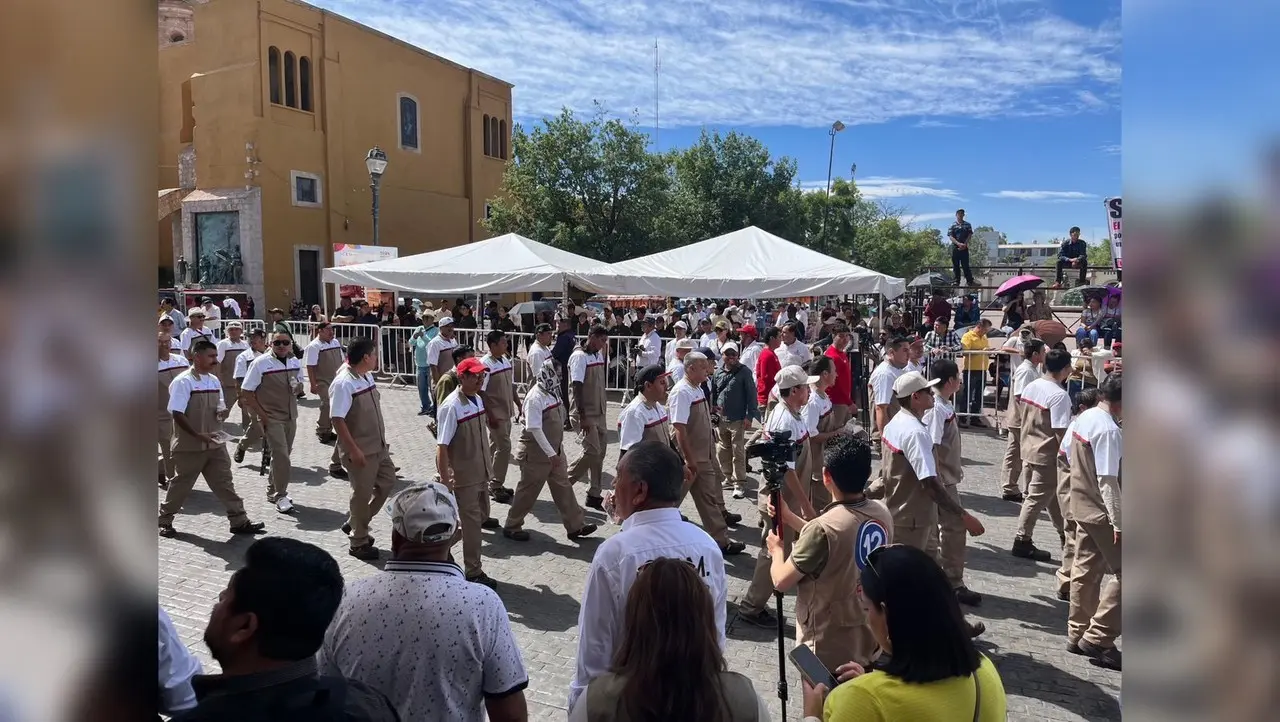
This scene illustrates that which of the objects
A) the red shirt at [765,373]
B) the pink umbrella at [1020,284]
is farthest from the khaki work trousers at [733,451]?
the pink umbrella at [1020,284]

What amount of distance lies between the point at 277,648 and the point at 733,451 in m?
7.98

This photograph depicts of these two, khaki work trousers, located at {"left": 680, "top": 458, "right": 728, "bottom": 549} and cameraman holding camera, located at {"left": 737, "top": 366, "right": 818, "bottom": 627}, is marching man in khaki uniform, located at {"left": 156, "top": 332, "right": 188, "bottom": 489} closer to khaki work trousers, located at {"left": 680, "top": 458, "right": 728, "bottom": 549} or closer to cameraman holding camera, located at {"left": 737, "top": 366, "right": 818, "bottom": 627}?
khaki work trousers, located at {"left": 680, "top": 458, "right": 728, "bottom": 549}

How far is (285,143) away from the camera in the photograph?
1206 inches

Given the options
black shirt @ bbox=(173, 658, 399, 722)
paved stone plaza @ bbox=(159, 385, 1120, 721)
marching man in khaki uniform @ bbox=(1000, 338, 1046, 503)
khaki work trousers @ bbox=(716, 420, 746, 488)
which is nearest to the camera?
black shirt @ bbox=(173, 658, 399, 722)

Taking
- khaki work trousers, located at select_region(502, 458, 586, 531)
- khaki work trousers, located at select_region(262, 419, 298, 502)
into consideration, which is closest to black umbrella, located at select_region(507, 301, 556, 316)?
khaki work trousers, located at select_region(262, 419, 298, 502)

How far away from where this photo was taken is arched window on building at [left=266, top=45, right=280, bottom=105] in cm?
3003

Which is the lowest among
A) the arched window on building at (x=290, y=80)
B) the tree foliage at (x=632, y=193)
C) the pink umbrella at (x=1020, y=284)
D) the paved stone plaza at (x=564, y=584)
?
the paved stone plaza at (x=564, y=584)

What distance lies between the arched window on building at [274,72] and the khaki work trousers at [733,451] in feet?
90.7

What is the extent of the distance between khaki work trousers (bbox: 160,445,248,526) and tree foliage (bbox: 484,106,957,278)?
23.2 m

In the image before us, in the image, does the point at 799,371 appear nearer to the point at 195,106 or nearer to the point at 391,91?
the point at 195,106

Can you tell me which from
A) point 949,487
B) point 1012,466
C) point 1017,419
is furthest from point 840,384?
point 949,487

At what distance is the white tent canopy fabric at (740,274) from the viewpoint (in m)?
12.6

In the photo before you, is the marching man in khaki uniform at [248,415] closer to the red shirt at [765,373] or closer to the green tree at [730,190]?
the red shirt at [765,373]

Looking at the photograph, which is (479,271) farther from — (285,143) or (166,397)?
(285,143)
